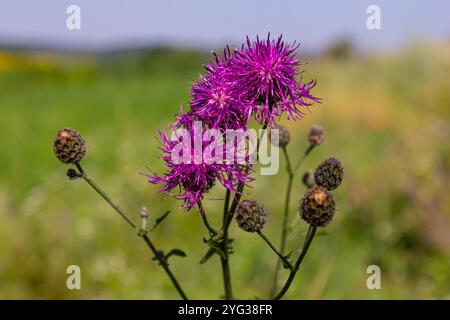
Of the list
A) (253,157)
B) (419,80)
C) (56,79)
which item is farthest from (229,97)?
(56,79)

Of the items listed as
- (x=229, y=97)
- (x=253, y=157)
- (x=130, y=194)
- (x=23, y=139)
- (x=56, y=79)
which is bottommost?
(x=253, y=157)

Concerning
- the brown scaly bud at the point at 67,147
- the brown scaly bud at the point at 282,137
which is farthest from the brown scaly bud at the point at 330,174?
the brown scaly bud at the point at 67,147

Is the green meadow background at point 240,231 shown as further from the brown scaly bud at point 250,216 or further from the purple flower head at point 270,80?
the purple flower head at point 270,80

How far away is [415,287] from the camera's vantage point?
181 inches

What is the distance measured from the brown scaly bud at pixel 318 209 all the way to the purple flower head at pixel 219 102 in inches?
12.3

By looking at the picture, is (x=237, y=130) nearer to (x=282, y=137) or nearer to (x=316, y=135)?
(x=282, y=137)

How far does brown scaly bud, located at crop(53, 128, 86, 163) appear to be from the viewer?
1.77 metres

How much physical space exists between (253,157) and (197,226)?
13.8 ft

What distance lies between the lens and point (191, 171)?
159 centimetres

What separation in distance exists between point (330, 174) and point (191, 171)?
47 cm

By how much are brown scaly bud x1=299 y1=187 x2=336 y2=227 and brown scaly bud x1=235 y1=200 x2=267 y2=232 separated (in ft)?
0.45

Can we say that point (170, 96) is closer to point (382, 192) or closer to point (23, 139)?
point (23, 139)

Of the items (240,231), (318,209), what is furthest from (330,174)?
(240,231)

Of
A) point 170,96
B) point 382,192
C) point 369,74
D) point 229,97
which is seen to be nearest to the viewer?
point 229,97
